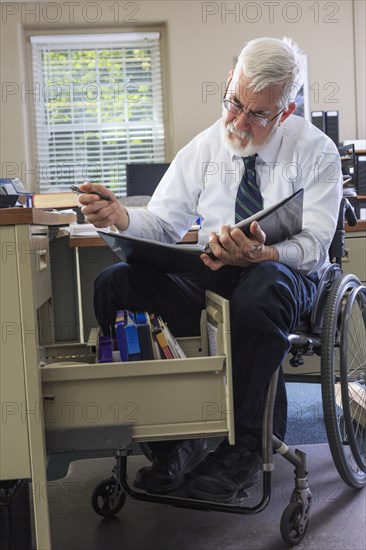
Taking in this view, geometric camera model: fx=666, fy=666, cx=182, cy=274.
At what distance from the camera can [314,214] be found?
1579 millimetres

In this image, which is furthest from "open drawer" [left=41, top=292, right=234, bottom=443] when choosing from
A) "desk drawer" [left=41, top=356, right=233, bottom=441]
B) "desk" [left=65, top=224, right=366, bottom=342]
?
"desk" [left=65, top=224, right=366, bottom=342]

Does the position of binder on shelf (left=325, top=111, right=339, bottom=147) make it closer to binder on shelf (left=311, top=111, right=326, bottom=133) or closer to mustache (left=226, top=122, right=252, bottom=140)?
binder on shelf (left=311, top=111, right=326, bottom=133)

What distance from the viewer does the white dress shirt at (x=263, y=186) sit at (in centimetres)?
157

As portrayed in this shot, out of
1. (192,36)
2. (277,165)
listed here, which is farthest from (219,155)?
(192,36)

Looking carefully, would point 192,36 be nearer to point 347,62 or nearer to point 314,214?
point 347,62

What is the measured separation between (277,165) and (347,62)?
356cm

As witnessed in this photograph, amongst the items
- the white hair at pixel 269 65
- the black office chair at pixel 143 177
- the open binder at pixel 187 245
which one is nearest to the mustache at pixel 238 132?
the white hair at pixel 269 65

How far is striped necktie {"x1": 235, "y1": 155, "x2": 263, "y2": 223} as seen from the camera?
165 centimetres

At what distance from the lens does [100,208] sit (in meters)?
1.42

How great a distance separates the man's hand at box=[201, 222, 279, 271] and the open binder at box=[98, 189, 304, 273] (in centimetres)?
2

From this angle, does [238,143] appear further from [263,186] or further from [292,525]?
[292,525]

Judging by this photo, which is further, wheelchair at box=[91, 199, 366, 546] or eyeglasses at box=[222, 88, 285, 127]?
A: eyeglasses at box=[222, 88, 285, 127]

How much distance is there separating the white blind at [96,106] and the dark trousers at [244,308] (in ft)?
11.2

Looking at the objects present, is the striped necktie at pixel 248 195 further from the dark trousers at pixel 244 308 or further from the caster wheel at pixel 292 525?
the caster wheel at pixel 292 525
